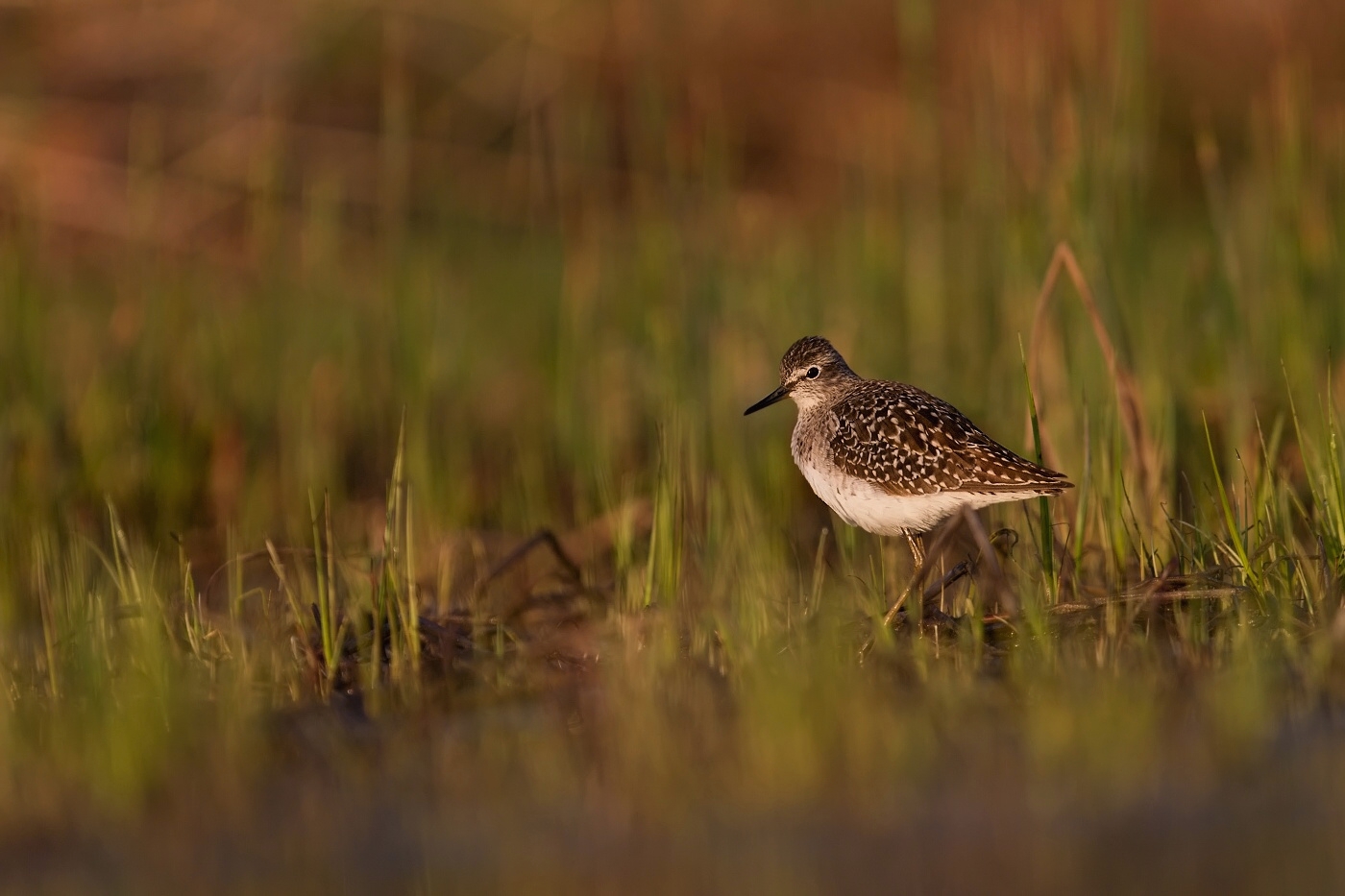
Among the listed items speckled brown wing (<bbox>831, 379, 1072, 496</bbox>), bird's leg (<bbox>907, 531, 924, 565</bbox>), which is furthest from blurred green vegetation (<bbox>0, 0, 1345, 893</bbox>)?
speckled brown wing (<bbox>831, 379, 1072, 496</bbox>)

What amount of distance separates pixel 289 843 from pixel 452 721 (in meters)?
1.03

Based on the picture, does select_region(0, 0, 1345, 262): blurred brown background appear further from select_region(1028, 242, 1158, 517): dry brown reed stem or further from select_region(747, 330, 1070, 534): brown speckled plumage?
select_region(747, 330, 1070, 534): brown speckled plumage

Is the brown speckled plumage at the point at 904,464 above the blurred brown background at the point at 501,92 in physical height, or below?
below

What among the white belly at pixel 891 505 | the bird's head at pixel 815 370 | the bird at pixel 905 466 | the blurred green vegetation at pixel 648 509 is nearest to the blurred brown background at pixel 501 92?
the blurred green vegetation at pixel 648 509

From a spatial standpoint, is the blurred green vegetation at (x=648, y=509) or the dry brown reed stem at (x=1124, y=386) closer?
the blurred green vegetation at (x=648, y=509)

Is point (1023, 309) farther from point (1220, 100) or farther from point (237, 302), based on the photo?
point (1220, 100)

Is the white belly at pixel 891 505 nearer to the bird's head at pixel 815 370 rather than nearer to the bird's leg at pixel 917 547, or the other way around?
the bird's leg at pixel 917 547

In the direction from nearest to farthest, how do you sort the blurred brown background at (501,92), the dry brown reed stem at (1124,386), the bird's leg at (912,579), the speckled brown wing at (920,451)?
the bird's leg at (912,579) < the speckled brown wing at (920,451) < the dry brown reed stem at (1124,386) < the blurred brown background at (501,92)

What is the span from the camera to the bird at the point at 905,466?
5395 mm

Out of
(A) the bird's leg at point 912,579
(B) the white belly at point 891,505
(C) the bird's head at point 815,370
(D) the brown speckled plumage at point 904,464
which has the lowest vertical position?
(A) the bird's leg at point 912,579

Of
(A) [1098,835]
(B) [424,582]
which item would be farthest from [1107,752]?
(B) [424,582]

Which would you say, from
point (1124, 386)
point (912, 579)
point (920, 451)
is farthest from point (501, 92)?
point (912, 579)

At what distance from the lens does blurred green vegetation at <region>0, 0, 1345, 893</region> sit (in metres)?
3.58

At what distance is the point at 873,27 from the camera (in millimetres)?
14250
